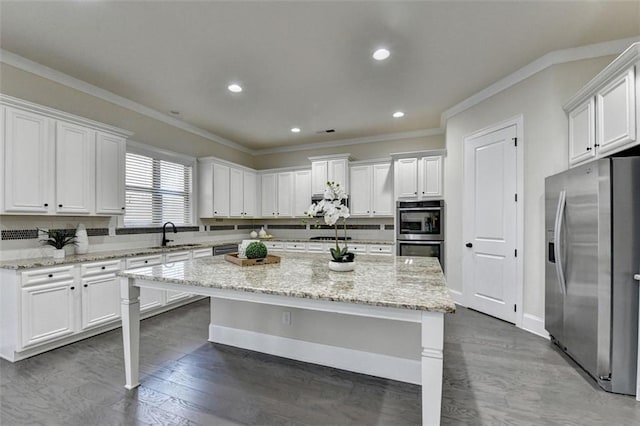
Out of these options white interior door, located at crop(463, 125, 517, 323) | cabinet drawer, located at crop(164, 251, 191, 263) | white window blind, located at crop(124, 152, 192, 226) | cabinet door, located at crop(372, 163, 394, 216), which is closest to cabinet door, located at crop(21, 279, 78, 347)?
cabinet drawer, located at crop(164, 251, 191, 263)

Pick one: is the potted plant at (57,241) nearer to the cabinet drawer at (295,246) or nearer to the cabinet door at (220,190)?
the cabinet door at (220,190)

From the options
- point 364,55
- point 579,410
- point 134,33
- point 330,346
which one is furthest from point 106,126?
point 579,410

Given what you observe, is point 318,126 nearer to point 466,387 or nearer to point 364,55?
point 364,55

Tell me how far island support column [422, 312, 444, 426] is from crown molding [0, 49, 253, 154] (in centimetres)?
427

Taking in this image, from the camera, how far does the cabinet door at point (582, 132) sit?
2.54m

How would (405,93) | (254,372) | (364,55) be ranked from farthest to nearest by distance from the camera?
(405,93) → (364,55) → (254,372)

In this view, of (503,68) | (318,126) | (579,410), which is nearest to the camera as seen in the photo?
(579,410)

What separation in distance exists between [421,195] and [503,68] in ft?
6.64

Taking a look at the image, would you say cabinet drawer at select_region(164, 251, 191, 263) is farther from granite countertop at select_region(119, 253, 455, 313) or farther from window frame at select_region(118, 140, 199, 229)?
granite countertop at select_region(119, 253, 455, 313)

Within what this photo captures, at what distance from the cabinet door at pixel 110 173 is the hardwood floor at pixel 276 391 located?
5.05 feet

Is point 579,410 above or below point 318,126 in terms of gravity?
below

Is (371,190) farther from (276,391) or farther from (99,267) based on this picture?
(99,267)

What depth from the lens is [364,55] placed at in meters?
2.87

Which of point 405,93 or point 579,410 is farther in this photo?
point 405,93
